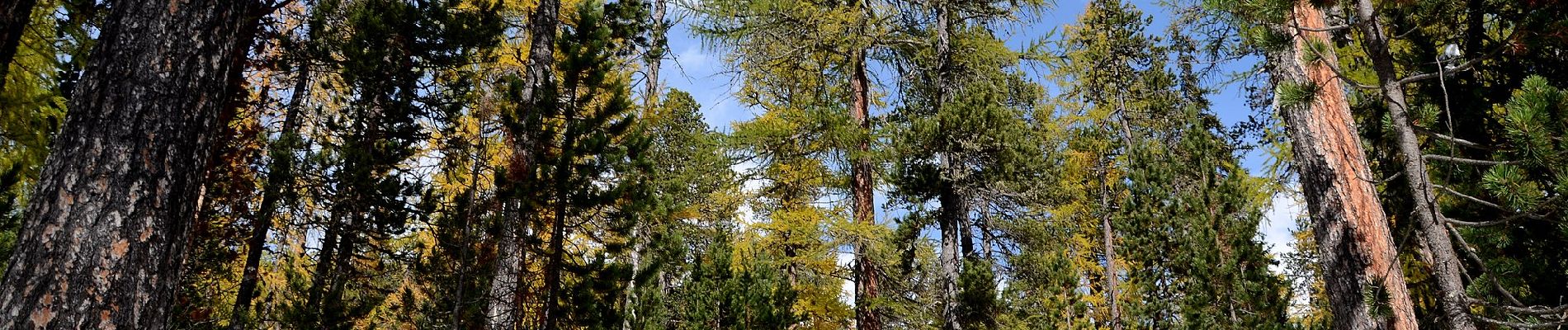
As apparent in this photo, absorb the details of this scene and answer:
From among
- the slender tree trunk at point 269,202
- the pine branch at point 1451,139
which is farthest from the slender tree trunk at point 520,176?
the pine branch at point 1451,139

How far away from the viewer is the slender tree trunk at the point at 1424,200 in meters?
4.47

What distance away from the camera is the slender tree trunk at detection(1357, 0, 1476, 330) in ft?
14.7

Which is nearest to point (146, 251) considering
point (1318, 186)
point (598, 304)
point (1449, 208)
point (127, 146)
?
point (127, 146)

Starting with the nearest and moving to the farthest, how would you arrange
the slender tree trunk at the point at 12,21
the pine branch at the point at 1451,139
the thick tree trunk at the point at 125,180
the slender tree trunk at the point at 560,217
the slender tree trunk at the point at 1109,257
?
the thick tree trunk at the point at 125,180 → the slender tree trunk at the point at 12,21 → the pine branch at the point at 1451,139 → the slender tree trunk at the point at 560,217 → the slender tree trunk at the point at 1109,257

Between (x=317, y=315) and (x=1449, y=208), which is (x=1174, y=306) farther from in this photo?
(x=317, y=315)

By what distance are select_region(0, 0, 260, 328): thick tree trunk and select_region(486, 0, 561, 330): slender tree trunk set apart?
369 cm

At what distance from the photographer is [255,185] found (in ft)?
29.6

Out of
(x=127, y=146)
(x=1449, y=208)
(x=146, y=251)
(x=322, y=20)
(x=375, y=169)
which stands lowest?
(x=146, y=251)

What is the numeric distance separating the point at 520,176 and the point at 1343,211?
282 inches

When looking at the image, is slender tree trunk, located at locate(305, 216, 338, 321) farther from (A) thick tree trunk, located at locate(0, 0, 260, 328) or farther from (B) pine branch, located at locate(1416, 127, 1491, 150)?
(B) pine branch, located at locate(1416, 127, 1491, 150)

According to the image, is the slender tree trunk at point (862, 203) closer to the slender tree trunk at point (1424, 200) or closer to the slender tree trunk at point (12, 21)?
the slender tree trunk at point (1424, 200)

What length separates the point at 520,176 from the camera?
7727 mm

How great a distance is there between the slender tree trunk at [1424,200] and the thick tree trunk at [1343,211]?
1044mm

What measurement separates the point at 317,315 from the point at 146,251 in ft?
14.1
